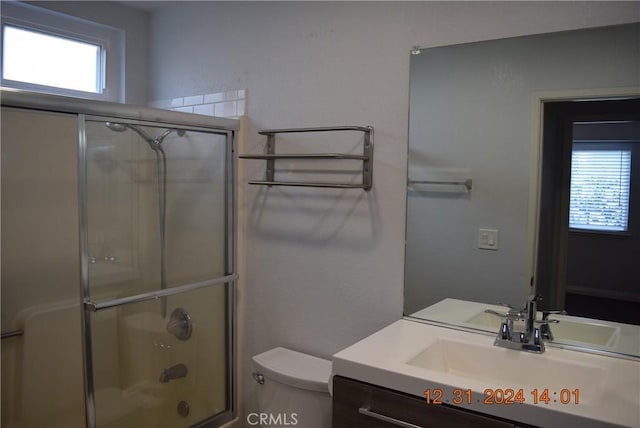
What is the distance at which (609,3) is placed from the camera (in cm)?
158

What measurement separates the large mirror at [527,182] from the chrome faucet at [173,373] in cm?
111

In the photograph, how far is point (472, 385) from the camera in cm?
137

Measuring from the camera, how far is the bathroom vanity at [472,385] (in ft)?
4.21

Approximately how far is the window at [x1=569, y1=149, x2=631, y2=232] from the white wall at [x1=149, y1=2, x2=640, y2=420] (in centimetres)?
42

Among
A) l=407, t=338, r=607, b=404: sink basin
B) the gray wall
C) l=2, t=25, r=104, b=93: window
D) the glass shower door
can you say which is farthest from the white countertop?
l=2, t=25, r=104, b=93: window

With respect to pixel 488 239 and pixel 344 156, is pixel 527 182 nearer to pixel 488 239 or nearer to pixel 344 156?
pixel 488 239

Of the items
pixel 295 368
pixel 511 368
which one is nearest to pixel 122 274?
pixel 295 368

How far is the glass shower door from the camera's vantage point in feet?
6.53

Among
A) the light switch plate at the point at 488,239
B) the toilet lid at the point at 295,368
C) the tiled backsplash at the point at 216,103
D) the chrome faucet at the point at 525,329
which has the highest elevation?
the tiled backsplash at the point at 216,103

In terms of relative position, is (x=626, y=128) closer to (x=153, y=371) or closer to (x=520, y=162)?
(x=520, y=162)

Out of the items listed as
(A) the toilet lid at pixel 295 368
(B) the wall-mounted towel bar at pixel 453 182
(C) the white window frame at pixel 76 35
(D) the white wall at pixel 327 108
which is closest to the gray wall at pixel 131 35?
(C) the white window frame at pixel 76 35

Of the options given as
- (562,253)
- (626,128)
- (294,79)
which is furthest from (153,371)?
(626,128)

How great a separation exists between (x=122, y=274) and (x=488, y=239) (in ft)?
4.71

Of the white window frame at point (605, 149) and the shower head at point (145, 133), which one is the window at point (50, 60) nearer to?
the shower head at point (145, 133)
